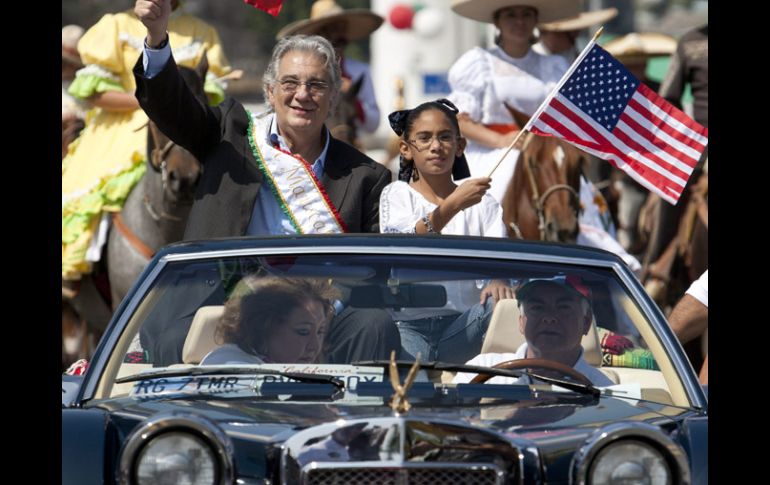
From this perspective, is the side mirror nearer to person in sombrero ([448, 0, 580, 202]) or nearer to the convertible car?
the convertible car

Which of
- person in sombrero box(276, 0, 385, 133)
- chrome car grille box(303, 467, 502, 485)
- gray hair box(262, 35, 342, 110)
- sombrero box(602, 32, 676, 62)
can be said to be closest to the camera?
chrome car grille box(303, 467, 502, 485)

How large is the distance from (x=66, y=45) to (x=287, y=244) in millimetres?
8431

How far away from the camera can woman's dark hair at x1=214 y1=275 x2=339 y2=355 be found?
5289 millimetres

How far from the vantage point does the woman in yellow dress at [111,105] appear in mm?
11602

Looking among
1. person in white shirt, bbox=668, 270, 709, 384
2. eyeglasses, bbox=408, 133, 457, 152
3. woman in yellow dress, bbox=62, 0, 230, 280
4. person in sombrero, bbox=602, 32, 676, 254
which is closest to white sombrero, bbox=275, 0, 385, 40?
person in sombrero, bbox=602, 32, 676, 254

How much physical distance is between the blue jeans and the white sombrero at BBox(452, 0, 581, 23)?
6.99m

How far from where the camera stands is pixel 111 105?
1177 cm

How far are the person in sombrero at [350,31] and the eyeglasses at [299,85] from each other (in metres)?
8.14

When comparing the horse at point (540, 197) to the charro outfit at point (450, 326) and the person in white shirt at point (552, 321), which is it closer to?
the charro outfit at point (450, 326)

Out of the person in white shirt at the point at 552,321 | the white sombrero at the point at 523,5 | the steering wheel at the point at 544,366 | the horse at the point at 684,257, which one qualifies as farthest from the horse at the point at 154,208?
the steering wheel at the point at 544,366

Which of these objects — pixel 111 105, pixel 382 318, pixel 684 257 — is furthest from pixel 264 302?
pixel 684 257

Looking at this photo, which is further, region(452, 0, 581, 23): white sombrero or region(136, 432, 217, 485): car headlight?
region(452, 0, 581, 23): white sombrero

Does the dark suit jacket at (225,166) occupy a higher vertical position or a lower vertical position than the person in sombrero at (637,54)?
lower

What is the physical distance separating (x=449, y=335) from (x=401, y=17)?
2342cm
